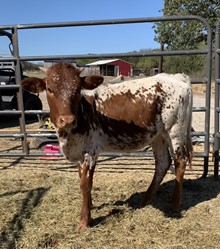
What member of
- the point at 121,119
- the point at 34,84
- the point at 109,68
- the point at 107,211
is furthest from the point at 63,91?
the point at 109,68

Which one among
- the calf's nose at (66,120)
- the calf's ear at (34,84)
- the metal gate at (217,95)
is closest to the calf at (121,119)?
the calf's ear at (34,84)

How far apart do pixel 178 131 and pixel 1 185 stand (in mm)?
2508

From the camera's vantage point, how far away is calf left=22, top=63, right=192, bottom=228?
3252mm

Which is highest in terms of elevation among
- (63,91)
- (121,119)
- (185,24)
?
(185,24)

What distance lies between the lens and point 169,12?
1022 inches

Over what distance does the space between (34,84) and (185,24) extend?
21.4 meters

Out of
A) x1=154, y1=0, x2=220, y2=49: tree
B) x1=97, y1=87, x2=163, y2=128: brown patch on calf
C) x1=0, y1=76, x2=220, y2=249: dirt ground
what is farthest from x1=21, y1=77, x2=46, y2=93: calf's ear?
x1=154, y1=0, x2=220, y2=49: tree

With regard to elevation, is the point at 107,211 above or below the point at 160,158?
below

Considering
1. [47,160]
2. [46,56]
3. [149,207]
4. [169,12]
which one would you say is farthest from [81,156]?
[169,12]

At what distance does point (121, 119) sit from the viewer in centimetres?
360

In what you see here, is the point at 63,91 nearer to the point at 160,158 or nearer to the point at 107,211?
the point at 107,211

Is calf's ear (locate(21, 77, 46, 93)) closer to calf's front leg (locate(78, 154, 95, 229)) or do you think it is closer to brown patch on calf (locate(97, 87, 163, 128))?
brown patch on calf (locate(97, 87, 163, 128))

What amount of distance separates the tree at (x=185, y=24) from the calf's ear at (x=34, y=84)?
752 inches

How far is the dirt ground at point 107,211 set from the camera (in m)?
3.14
